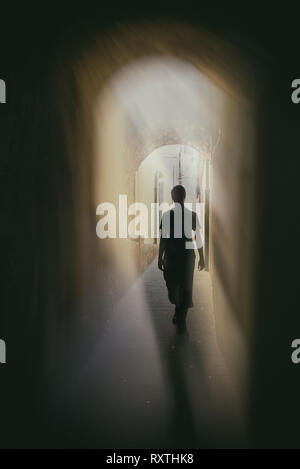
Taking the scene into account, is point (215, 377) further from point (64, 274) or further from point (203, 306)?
point (203, 306)

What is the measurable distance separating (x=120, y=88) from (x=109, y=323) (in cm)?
343

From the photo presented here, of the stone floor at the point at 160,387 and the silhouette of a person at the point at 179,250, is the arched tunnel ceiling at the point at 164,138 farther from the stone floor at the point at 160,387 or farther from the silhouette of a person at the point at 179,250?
the stone floor at the point at 160,387

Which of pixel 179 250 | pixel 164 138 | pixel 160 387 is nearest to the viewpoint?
pixel 160 387

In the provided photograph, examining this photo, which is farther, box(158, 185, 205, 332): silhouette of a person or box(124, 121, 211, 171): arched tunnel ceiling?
box(124, 121, 211, 171): arched tunnel ceiling


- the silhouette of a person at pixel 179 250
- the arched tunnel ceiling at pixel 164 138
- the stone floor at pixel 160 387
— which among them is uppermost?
the arched tunnel ceiling at pixel 164 138

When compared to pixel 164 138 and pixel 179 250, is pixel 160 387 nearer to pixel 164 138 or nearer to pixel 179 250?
pixel 179 250

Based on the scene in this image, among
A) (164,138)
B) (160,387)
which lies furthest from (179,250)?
(164,138)

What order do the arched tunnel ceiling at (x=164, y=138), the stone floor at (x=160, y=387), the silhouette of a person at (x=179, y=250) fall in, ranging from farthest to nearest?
the arched tunnel ceiling at (x=164, y=138) < the silhouette of a person at (x=179, y=250) < the stone floor at (x=160, y=387)

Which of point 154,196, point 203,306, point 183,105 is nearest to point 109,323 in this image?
point 203,306

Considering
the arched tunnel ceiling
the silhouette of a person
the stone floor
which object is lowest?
the stone floor

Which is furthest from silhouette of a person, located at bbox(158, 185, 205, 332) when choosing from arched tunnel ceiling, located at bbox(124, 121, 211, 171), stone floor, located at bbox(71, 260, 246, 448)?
arched tunnel ceiling, located at bbox(124, 121, 211, 171)

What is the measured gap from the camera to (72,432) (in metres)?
3.32

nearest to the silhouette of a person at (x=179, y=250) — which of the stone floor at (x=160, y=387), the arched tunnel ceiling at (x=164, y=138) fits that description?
the stone floor at (x=160, y=387)

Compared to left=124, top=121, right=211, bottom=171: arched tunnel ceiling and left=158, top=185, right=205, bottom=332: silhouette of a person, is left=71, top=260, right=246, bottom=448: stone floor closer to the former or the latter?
left=158, top=185, right=205, bottom=332: silhouette of a person
